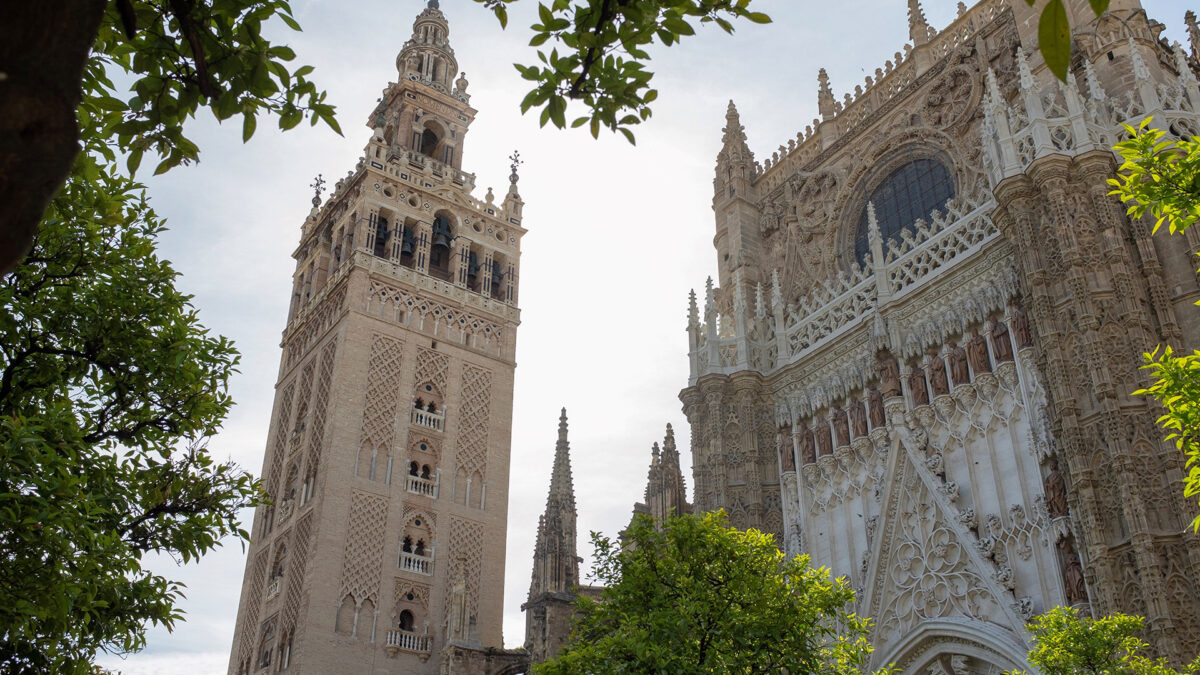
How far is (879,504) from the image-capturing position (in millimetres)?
17391

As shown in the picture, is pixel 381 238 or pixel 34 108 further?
pixel 381 238

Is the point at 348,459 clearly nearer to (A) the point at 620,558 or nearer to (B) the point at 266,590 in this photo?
(B) the point at 266,590

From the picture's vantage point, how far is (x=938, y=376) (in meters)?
17.5

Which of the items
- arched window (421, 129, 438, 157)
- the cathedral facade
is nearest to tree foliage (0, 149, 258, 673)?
the cathedral facade

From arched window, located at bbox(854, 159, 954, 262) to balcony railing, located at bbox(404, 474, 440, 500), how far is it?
1629 cm

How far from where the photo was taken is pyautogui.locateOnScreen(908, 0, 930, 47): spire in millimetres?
22094

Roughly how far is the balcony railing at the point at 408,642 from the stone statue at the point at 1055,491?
19802 millimetres

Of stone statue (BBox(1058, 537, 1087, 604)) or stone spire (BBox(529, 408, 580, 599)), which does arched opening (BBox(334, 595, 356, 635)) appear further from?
stone statue (BBox(1058, 537, 1087, 604))

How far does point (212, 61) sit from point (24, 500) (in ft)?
11.1

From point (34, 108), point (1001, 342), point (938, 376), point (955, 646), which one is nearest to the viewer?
point (34, 108)

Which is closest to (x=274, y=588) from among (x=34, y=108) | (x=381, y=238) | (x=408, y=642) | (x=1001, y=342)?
(x=408, y=642)

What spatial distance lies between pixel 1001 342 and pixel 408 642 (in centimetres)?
1955

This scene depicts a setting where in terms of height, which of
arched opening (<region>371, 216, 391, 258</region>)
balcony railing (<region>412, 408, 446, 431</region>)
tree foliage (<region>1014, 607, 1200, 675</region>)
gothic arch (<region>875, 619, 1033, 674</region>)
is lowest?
tree foliage (<region>1014, 607, 1200, 675</region>)

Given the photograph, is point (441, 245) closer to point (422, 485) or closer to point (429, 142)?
point (429, 142)
